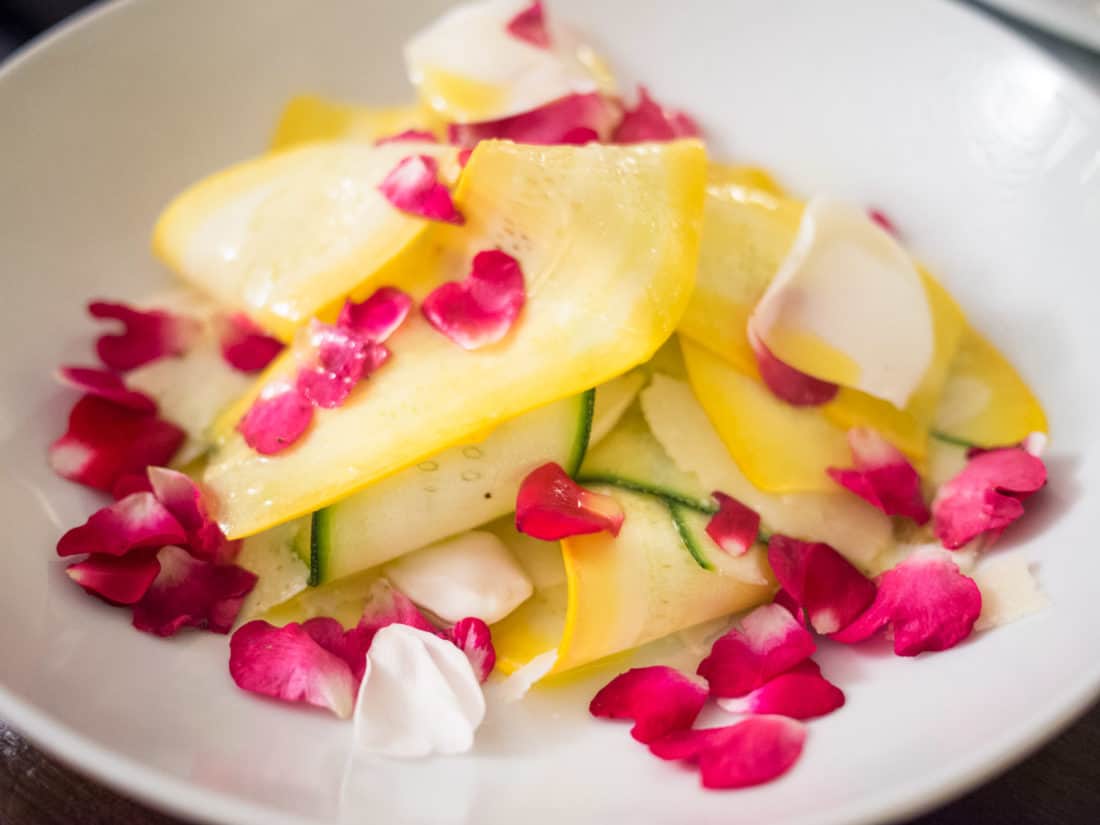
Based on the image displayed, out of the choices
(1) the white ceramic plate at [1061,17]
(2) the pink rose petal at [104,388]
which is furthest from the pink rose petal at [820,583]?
(1) the white ceramic plate at [1061,17]

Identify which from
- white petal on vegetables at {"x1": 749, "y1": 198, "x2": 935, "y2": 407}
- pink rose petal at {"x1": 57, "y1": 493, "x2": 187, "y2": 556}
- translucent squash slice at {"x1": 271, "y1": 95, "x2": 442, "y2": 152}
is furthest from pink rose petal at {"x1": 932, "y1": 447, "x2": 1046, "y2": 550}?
translucent squash slice at {"x1": 271, "y1": 95, "x2": 442, "y2": 152}

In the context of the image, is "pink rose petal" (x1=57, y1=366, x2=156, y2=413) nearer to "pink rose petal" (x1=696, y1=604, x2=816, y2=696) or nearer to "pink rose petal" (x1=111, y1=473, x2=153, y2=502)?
"pink rose petal" (x1=111, y1=473, x2=153, y2=502)

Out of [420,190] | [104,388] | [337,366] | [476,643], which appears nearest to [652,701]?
[476,643]

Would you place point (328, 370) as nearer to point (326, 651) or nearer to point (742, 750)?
point (326, 651)

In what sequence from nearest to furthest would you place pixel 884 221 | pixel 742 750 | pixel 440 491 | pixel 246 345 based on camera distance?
pixel 742 750 < pixel 440 491 < pixel 246 345 < pixel 884 221

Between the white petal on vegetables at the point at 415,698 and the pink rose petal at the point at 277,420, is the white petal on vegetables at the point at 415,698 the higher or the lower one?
the lower one

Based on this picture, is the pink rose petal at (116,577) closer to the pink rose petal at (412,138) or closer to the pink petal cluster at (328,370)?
the pink petal cluster at (328,370)

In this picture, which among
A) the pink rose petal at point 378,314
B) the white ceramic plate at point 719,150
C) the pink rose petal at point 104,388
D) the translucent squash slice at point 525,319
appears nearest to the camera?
the white ceramic plate at point 719,150
